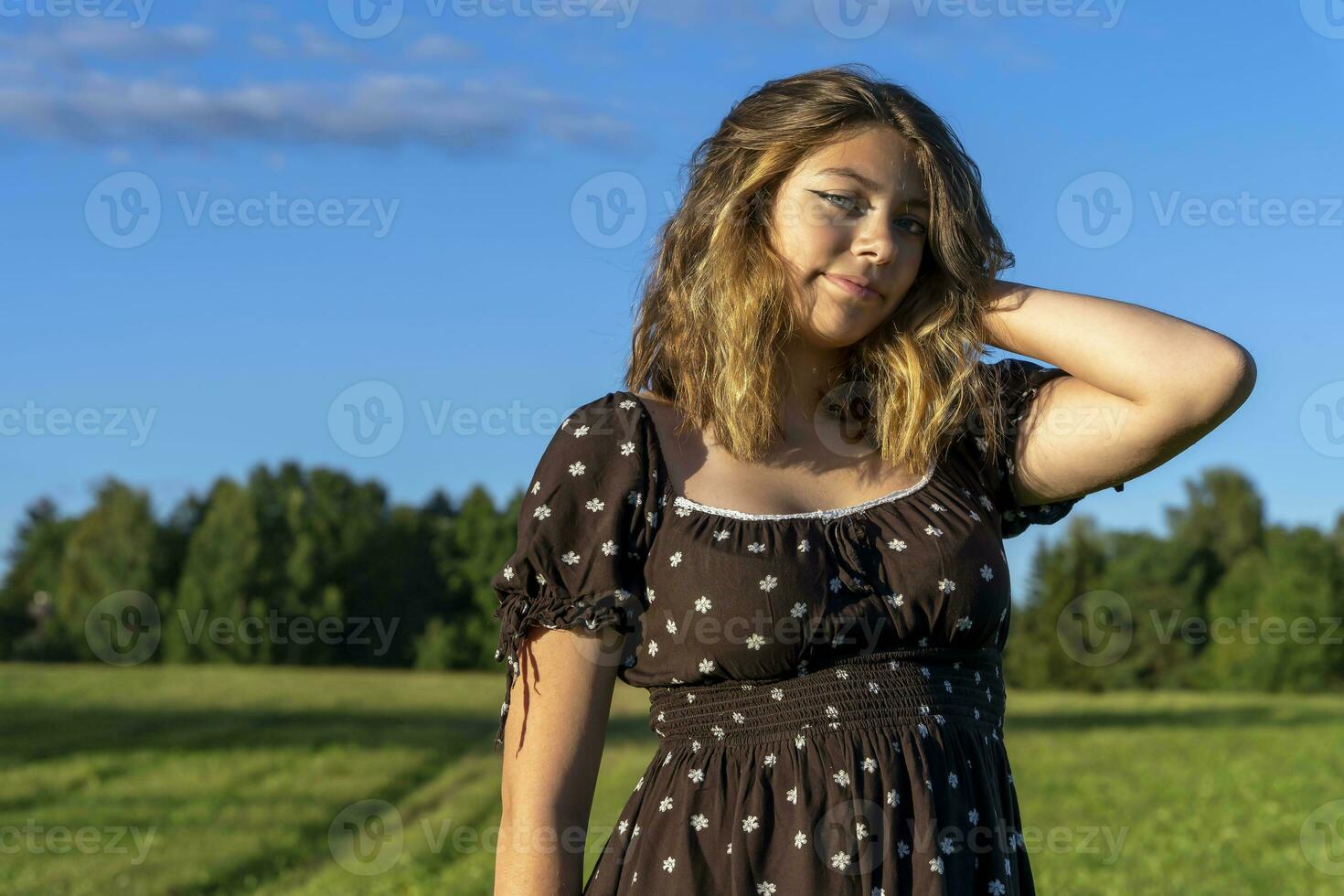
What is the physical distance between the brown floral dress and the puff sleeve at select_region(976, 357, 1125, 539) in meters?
0.19

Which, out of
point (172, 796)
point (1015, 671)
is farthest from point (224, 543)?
point (172, 796)

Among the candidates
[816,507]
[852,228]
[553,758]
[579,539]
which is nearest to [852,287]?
[852,228]

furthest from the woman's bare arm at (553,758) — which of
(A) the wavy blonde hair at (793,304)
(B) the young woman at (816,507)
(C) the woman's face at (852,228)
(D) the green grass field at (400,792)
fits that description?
(D) the green grass field at (400,792)

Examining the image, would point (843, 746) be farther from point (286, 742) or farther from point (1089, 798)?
point (286, 742)

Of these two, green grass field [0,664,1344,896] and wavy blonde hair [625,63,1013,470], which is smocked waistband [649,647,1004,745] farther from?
green grass field [0,664,1344,896]

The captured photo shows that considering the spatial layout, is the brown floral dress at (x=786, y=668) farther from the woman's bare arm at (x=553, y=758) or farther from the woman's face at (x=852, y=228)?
the woman's face at (x=852, y=228)

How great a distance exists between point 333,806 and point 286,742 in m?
3.99

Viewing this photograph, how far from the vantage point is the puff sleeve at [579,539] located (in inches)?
85.4

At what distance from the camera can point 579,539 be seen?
2.20m

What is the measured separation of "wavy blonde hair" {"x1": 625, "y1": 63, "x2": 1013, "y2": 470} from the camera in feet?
7.73

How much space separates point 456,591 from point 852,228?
3614 cm

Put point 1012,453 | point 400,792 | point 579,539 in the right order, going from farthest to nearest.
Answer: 1. point 400,792
2. point 1012,453
3. point 579,539

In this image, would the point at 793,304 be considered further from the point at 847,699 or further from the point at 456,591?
the point at 456,591

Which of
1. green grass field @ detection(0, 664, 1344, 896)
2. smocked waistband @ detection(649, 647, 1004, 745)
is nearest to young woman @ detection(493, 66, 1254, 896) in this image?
smocked waistband @ detection(649, 647, 1004, 745)
